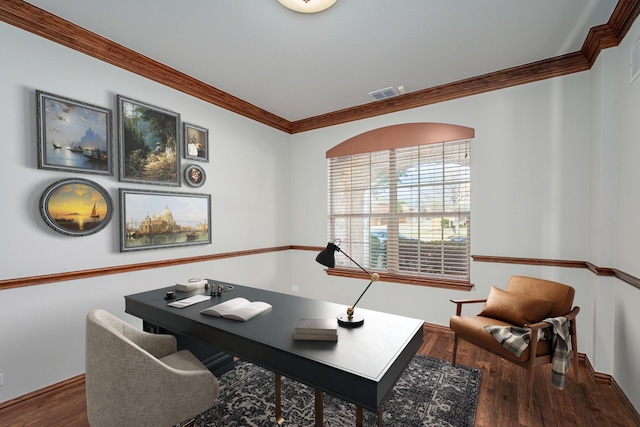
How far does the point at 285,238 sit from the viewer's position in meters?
4.56

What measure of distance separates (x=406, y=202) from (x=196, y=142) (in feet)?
8.64

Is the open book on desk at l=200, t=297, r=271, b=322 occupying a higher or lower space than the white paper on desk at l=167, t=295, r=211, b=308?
higher

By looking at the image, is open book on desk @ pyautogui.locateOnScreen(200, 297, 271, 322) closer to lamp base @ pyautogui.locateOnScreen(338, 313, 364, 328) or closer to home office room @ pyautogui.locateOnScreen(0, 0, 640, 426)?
home office room @ pyautogui.locateOnScreen(0, 0, 640, 426)

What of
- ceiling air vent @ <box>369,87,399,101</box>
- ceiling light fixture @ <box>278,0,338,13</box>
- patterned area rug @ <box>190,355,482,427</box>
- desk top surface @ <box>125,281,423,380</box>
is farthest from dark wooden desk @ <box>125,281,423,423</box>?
ceiling air vent @ <box>369,87,399,101</box>

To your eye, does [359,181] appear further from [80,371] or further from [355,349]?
[80,371]

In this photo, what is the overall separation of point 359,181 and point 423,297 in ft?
5.69

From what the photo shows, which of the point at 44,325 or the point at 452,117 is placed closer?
the point at 44,325

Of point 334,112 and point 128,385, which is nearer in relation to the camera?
point 128,385

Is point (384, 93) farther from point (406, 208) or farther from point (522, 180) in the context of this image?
point (522, 180)

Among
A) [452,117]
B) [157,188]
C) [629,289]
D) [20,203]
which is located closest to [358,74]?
[452,117]

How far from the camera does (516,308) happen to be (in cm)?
238

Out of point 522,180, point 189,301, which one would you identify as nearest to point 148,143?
point 189,301

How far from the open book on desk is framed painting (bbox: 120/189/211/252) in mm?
1361

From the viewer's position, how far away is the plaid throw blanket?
2.09 metres
